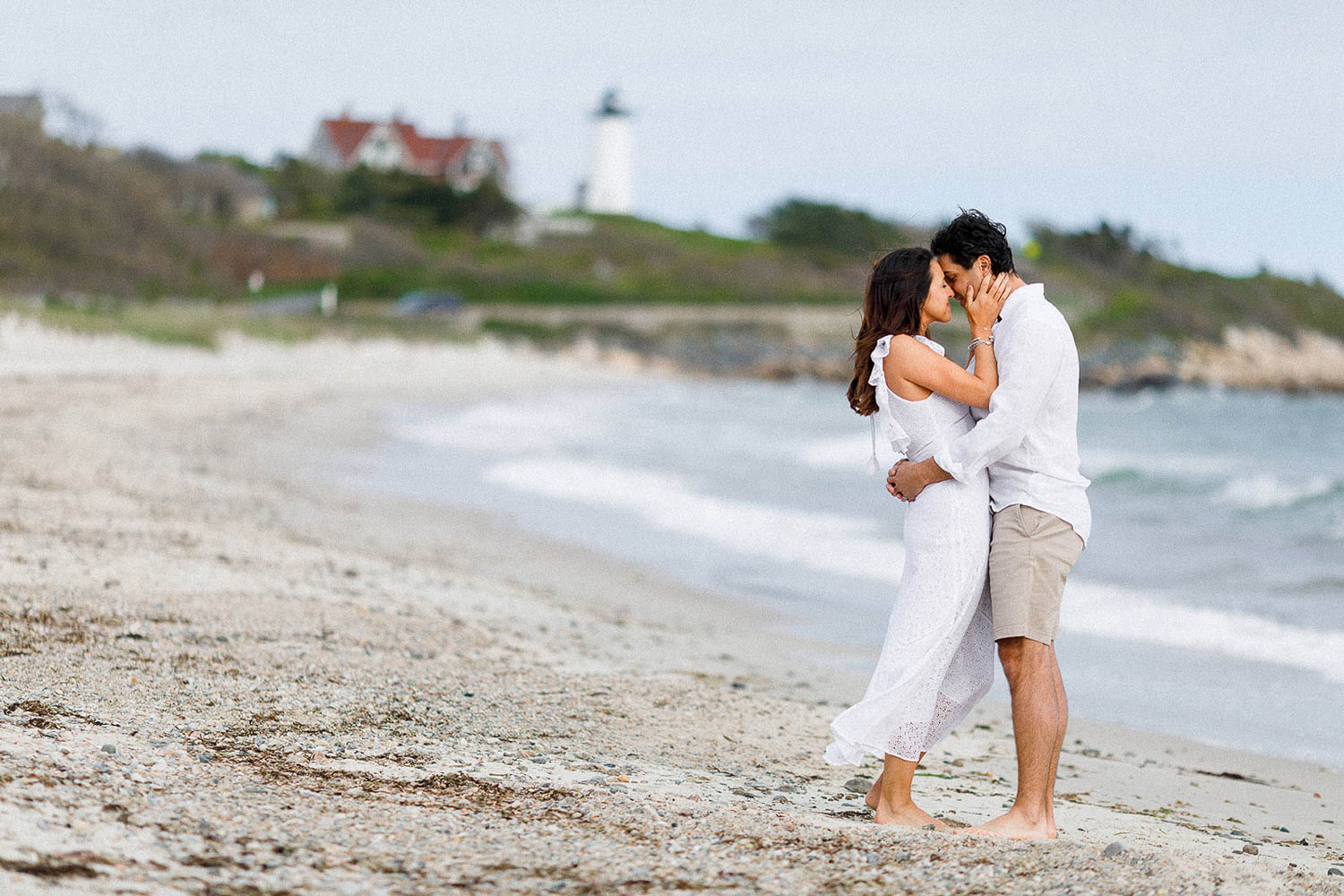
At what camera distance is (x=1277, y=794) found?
4.58 meters

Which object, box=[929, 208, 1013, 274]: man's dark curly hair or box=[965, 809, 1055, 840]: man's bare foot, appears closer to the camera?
box=[965, 809, 1055, 840]: man's bare foot

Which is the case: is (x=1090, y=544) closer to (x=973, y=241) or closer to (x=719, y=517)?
(x=719, y=517)

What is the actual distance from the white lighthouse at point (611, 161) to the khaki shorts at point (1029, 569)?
81.4 meters

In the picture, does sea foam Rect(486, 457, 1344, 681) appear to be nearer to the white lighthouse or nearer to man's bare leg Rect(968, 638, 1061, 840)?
man's bare leg Rect(968, 638, 1061, 840)

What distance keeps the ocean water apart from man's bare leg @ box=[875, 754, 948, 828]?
240 centimetres

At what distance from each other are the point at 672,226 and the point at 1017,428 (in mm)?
77613

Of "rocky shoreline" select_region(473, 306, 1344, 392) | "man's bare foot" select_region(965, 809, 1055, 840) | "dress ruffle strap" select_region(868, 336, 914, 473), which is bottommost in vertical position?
"man's bare foot" select_region(965, 809, 1055, 840)

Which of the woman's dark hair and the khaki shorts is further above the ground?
the woman's dark hair

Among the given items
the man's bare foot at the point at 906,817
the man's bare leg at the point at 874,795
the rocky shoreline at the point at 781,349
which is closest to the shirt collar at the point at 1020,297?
the man's bare leg at the point at 874,795

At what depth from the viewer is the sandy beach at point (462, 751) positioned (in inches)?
115

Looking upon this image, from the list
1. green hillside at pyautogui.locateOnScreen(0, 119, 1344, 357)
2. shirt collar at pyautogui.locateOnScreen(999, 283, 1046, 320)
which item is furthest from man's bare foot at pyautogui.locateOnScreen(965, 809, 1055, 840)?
green hillside at pyautogui.locateOnScreen(0, 119, 1344, 357)

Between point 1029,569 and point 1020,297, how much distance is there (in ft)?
2.49

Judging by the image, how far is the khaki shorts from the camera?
139 inches

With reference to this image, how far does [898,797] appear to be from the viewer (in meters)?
3.63
